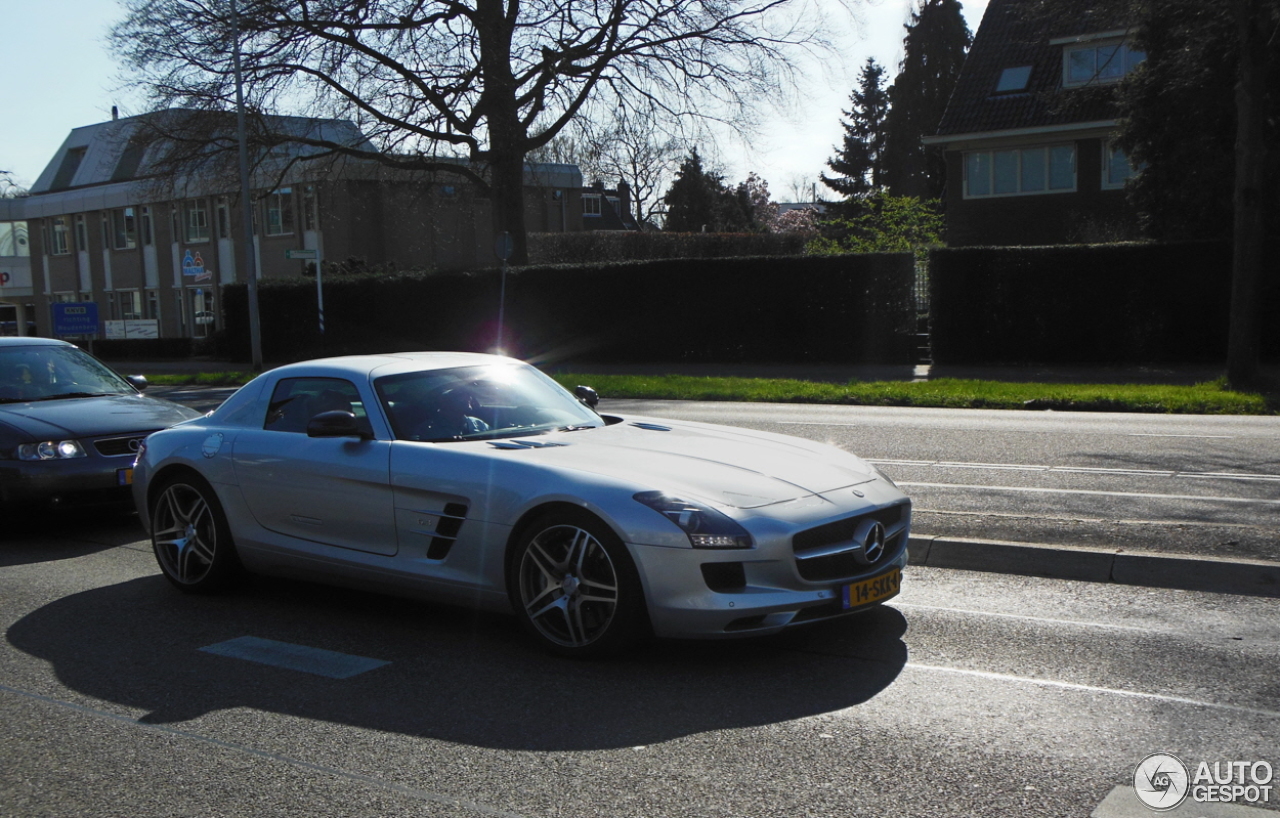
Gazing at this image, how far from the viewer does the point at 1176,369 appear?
2084 cm

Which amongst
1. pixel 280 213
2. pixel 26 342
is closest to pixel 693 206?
pixel 280 213

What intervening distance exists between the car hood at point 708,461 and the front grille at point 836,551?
0.21m

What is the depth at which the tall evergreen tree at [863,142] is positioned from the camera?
74375mm

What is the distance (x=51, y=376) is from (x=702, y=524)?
7483 mm

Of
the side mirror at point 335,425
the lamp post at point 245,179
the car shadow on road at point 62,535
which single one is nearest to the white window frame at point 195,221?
the lamp post at point 245,179

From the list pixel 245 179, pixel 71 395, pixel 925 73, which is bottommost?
pixel 71 395

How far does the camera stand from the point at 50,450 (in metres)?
8.88

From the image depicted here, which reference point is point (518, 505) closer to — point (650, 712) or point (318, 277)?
point (650, 712)

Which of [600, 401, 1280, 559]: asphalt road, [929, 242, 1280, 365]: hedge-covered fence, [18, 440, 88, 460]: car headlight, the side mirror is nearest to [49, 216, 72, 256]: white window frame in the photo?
[929, 242, 1280, 365]: hedge-covered fence

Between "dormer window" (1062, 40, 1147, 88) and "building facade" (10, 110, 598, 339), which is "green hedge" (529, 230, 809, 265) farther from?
"dormer window" (1062, 40, 1147, 88)

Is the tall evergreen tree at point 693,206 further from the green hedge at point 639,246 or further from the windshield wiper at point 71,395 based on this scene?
the windshield wiper at point 71,395

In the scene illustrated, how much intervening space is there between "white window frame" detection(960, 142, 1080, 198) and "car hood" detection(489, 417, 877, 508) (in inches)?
1260

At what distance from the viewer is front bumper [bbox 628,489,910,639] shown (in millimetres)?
4945

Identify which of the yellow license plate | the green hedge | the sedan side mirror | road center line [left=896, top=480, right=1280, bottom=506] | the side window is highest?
the green hedge
